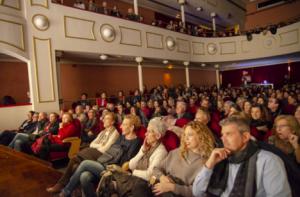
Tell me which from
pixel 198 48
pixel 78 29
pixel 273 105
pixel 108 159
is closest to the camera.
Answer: pixel 108 159

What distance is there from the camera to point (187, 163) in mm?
1899

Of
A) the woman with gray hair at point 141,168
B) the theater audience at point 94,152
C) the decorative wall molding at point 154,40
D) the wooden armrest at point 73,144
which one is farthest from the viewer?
the decorative wall molding at point 154,40

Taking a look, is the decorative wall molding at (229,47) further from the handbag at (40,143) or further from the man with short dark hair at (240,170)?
the man with short dark hair at (240,170)

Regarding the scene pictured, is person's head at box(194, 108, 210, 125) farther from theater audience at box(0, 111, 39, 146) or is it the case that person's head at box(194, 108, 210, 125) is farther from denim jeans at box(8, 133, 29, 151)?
theater audience at box(0, 111, 39, 146)

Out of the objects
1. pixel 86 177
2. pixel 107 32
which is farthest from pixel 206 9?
pixel 86 177

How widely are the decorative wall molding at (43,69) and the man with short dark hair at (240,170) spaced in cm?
595

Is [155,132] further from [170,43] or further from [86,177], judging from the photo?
[170,43]

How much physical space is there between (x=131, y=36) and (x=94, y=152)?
6.60 m

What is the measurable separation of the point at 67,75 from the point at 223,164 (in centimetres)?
868

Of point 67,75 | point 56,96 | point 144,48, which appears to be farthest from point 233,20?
point 56,96

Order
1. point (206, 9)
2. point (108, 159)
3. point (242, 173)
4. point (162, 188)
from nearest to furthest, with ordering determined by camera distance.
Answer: point (242, 173) → point (162, 188) → point (108, 159) → point (206, 9)

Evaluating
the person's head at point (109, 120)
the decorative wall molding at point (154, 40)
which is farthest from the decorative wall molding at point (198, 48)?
the person's head at point (109, 120)

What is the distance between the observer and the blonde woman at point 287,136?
1.84 metres

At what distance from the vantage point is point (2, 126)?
6.15 m
